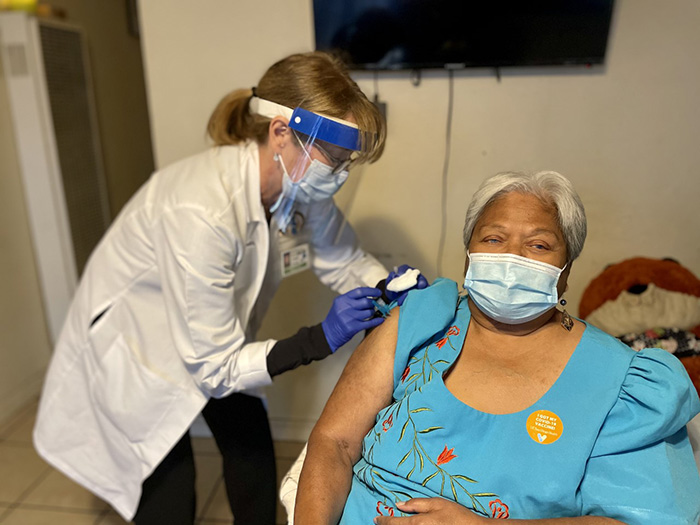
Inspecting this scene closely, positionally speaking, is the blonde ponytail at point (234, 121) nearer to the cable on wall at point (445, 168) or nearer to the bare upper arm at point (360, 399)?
the bare upper arm at point (360, 399)

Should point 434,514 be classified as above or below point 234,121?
below

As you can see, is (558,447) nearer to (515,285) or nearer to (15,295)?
(515,285)

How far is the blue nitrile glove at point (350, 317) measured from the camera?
4.23 feet

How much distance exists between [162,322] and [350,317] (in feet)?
1.75

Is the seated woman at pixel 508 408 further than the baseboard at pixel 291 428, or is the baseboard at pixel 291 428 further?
the baseboard at pixel 291 428

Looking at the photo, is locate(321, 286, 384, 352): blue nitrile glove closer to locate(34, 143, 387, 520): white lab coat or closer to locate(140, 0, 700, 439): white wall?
locate(34, 143, 387, 520): white lab coat

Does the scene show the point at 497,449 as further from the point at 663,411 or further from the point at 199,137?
the point at 199,137

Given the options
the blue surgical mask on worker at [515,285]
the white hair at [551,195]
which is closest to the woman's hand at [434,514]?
the blue surgical mask on worker at [515,285]

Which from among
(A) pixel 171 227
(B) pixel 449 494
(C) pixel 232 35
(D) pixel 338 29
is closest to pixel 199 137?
(C) pixel 232 35

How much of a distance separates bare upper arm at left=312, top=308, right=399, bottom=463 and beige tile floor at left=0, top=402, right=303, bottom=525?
98cm

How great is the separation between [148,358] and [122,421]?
19 cm

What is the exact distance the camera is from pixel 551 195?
1119 millimetres

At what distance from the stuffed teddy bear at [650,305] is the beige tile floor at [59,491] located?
4.45 ft

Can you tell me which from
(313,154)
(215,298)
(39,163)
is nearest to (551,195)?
(313,154)
